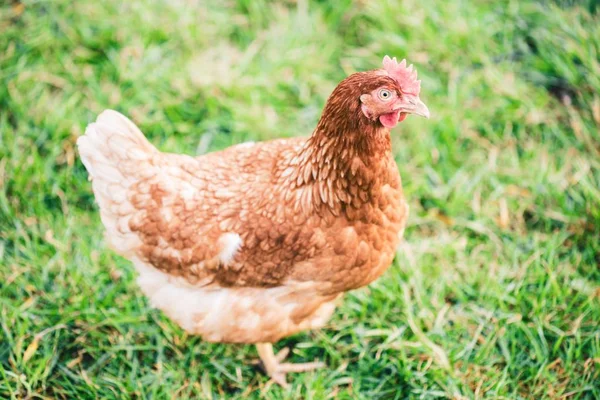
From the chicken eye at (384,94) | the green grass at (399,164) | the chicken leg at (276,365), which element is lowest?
the chicken leg at (276,365)

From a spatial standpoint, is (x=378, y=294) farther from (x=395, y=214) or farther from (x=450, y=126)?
(x=450, y=126)

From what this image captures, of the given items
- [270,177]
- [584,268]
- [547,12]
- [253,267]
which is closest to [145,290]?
[253,267]

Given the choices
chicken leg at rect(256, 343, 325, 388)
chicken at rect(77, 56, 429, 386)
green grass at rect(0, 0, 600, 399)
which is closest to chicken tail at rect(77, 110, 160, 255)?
chicken at rect(77, 56, 429, 386)

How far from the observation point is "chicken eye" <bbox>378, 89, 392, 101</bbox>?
2.06 m

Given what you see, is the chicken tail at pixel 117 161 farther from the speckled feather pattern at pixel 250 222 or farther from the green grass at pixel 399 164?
the green grass at pixel 399 164

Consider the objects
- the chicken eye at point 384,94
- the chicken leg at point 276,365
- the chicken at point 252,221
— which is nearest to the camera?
the chicken eye at point 384,94

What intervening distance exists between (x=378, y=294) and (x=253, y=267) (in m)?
0.95

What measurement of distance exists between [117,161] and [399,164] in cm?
182

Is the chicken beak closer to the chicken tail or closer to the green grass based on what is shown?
the chicken tail

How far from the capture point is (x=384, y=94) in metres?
2.07

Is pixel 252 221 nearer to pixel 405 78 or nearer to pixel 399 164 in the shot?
pixel 405 78

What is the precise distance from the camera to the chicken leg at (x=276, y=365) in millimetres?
2854

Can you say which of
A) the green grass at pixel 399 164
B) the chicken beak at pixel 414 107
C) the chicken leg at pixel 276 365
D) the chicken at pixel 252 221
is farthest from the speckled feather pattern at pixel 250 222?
the green grass at pixel 399 164

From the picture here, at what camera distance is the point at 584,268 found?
3127 mm
